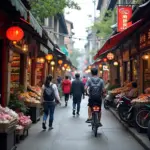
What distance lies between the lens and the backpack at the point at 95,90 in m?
10.2

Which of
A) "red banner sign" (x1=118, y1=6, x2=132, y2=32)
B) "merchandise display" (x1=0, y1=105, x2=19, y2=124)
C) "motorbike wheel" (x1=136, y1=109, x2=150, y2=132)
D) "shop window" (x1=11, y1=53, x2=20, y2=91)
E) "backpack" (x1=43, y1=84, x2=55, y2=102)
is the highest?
"red banner sign" (x1=118, y1=6, x2=132, y2=32)

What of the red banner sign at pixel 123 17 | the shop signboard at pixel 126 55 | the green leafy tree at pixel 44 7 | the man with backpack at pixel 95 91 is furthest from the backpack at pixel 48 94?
the shop signboard at pixel 126 55

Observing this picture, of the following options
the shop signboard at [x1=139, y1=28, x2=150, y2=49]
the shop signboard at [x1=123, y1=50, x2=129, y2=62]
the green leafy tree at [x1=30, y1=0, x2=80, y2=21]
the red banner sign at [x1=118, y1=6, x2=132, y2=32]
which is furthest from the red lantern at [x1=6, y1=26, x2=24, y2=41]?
the shop signboard at [x1=123, y1=50, x2=129, y2=62]

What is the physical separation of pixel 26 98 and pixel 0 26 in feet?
11.4

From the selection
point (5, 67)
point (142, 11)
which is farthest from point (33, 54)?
point (142, 11)

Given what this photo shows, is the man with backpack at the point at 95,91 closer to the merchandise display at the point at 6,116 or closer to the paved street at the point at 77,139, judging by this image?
the paved street at the point at 77,139

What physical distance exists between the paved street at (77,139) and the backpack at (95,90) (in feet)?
3.85

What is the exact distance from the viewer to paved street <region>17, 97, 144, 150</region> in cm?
834

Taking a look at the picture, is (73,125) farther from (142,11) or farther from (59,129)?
(142,11)

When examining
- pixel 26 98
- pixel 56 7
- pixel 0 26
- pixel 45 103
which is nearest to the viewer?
pixel 0 26

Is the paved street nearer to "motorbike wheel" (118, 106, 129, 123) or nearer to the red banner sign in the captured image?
"motorbike wheel" (118, 106, 129, 123)

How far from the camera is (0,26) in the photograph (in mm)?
9359

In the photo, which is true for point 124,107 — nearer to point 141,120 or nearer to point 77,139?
point 141,120

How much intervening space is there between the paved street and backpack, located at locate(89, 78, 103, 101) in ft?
3.85
